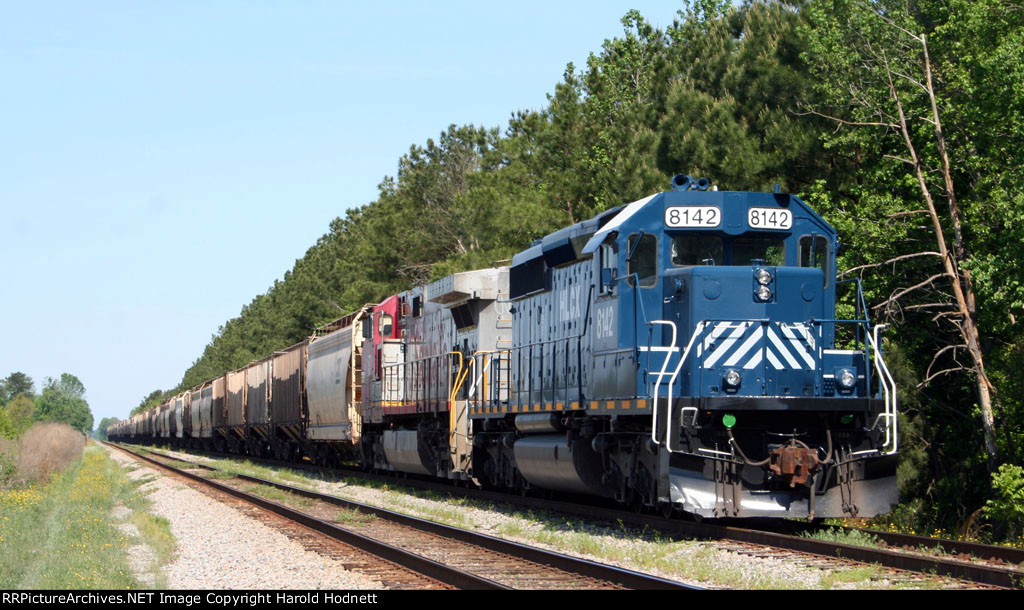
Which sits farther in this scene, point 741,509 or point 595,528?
point 595,528

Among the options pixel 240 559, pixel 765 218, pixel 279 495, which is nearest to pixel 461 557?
pixel 240 559

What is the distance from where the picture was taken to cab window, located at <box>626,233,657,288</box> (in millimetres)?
12281

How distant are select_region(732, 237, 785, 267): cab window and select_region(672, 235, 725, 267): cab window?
8.5 inches

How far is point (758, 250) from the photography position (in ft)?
40.4

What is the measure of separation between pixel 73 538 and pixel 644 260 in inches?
311

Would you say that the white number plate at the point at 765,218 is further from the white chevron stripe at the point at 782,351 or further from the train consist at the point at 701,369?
the white chevron stripe at the point at 782,351

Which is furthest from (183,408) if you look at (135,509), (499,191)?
(135,509)

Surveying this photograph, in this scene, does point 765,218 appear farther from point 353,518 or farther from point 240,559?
point 353,518

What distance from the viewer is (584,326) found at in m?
13.9

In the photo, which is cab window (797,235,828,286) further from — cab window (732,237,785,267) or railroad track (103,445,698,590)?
railroad track (103,445,698,590)

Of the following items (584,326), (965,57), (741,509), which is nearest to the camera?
(741,509)

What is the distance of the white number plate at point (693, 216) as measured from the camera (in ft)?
39.8

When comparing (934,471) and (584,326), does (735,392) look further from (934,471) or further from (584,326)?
(934,471)
